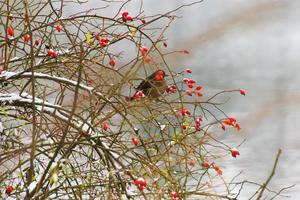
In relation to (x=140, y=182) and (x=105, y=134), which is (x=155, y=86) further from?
(x=140, y=182)

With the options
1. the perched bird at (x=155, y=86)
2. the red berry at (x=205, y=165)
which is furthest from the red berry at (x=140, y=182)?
the red berry at (x=205, y=165)

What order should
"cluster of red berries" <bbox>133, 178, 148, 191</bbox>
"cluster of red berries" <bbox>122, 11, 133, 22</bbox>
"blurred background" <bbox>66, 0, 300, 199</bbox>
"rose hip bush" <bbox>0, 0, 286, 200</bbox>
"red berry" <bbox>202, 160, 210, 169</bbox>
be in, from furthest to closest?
"blurred background" <bbox>66, 0, 300, 199</bbox> → "cluster of red berries" <bbox>122, 11, 133, 22</bbox> → "red berry" <bbox>202, 160, 210, 169</bbox> → "rose hip bush" <bbox>0, 0, 286, 200</bbox> → "cluster of red berries" <bbox>133, 178, 148, 191</bbox>

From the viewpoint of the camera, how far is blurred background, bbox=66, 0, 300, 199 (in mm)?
12469


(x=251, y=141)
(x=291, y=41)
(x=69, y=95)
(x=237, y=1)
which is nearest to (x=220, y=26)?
(x=237, y=1)

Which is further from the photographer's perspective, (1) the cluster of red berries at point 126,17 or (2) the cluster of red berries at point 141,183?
(1) the cluster of red berries at point 126,17

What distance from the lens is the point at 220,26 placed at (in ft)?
60.1

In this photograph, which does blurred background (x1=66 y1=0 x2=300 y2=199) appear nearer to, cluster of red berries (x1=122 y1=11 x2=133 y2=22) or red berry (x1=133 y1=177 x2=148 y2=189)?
cluster of red berries (x1=122 y1=11 x2=133 y2=22)

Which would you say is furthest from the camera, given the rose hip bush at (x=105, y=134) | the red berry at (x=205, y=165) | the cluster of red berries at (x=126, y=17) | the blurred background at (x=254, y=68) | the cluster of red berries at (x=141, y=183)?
the blurred background at (x=254, y=68)

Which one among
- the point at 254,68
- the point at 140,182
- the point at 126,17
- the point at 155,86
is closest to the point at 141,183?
the point at 140,182

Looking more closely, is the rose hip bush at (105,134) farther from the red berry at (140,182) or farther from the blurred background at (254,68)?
the blurred background at (254,68)

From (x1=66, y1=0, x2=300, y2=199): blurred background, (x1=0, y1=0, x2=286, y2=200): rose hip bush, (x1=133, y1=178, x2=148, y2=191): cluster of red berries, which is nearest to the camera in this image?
(x1=133, y1=178, x2=148, y2=191): cluster of red berries

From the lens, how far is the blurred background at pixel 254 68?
40.9 ft

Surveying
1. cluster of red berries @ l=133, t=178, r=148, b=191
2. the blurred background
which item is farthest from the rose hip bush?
the blurred background

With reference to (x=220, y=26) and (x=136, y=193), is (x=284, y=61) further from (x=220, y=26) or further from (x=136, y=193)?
(x=136, y=193)
